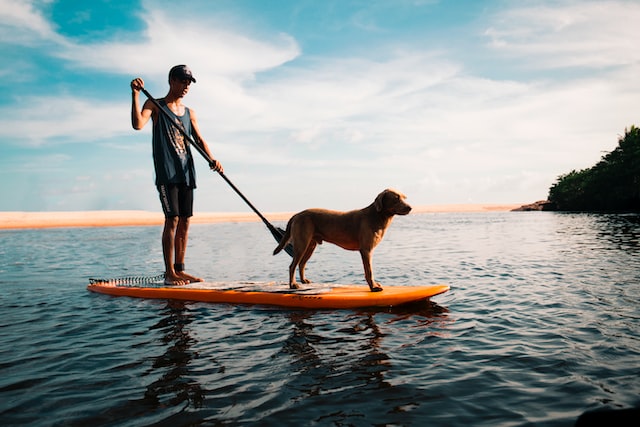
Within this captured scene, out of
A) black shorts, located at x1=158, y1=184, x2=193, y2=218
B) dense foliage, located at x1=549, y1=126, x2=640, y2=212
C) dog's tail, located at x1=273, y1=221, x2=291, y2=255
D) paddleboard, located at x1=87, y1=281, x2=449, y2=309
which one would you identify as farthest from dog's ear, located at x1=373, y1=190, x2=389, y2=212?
dense foliage, located at x1=549, y1=126, x2=640, y2=212

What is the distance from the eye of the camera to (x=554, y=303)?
689 centimetres

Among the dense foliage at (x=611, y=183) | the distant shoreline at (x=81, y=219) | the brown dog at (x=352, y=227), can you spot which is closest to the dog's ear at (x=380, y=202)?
the brown dog at (x=352, y=227)

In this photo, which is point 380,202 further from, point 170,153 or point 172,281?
point 172,281

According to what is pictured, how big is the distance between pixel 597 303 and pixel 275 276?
7.60m

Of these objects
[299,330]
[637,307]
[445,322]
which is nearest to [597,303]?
[637,307]

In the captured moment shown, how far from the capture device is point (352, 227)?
7.10m

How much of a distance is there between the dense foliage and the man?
55.4m

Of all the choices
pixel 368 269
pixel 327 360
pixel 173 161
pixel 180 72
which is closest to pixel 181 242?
pixel 173 161

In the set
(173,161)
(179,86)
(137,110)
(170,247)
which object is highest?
(179,86)

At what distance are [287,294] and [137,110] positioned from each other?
432 centimetres

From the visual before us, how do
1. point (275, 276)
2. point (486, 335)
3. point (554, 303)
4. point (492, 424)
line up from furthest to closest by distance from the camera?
1. point (275, 276)
2. point (554, 303)
3. point (486, 335)
4. point (492, 424)

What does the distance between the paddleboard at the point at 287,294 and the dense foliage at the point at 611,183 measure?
53.8 meters

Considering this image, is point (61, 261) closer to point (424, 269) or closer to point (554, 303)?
point (424, 269)

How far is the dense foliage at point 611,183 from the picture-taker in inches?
1950
